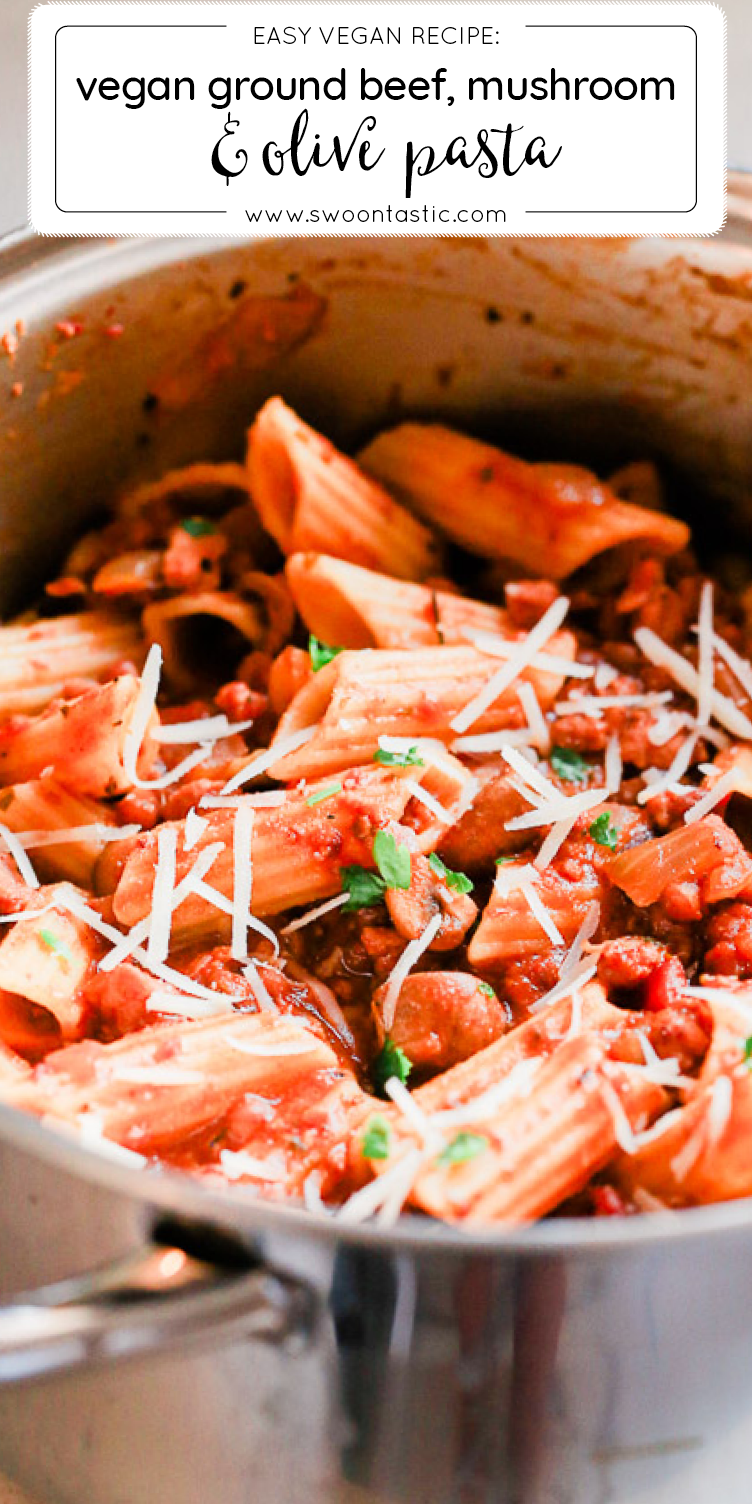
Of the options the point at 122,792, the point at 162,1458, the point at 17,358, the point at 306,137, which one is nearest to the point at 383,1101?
the point at 162,1458

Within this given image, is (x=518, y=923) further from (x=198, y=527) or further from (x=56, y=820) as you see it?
(x=198, y=527)

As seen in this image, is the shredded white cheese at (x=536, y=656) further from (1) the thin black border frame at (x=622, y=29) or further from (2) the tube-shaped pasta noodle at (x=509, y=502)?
(1) the thin black border frame at (x=622, y=29)

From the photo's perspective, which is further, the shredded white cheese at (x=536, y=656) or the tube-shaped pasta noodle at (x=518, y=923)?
the shredded white cheese at (x=536, y=656)

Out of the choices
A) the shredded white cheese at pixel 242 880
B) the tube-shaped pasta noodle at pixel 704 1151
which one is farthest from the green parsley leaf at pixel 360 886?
the tube-shaped pasta noodle at pixel 704 1151

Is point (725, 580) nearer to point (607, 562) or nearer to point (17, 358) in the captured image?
point (607, 562)

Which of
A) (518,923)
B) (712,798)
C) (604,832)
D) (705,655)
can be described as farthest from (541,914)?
(705,655)

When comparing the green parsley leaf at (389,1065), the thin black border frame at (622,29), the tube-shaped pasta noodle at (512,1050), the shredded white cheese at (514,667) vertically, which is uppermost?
the thin black border frame at (622,29)

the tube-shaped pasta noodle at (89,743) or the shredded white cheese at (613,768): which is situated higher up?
the tube-shaped pasta noodle at (89,743)
